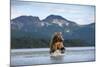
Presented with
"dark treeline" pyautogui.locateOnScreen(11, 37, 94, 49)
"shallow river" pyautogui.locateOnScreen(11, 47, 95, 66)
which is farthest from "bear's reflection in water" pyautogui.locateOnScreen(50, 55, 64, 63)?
"dark treeline" pyautogui.locateOnScreen(11, 37, 94, 49)

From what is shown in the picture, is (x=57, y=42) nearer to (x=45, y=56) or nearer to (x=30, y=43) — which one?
(x=45, y=56)

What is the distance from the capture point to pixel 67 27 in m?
2.60

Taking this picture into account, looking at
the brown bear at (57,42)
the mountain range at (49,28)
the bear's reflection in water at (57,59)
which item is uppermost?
the mountain range at (49,28)

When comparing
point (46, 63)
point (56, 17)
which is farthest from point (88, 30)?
point (46, 63)

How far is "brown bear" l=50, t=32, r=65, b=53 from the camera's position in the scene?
251cm

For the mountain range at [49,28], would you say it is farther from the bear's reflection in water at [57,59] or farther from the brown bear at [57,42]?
the bear's reflection in water at [57,59]

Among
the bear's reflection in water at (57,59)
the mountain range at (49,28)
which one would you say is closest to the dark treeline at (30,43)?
the mountain range at (49,28)

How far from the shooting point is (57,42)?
2.54m

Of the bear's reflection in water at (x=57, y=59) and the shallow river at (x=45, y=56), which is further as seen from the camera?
the bear's reflection in water at (x=57, y=59)

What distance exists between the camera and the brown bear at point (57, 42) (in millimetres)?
2510

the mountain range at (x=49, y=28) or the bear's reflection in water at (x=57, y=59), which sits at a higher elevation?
the mountain range at (x=49, y=28)

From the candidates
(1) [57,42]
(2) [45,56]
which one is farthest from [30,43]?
(1) [57,42]

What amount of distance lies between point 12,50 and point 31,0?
608 millimetres
